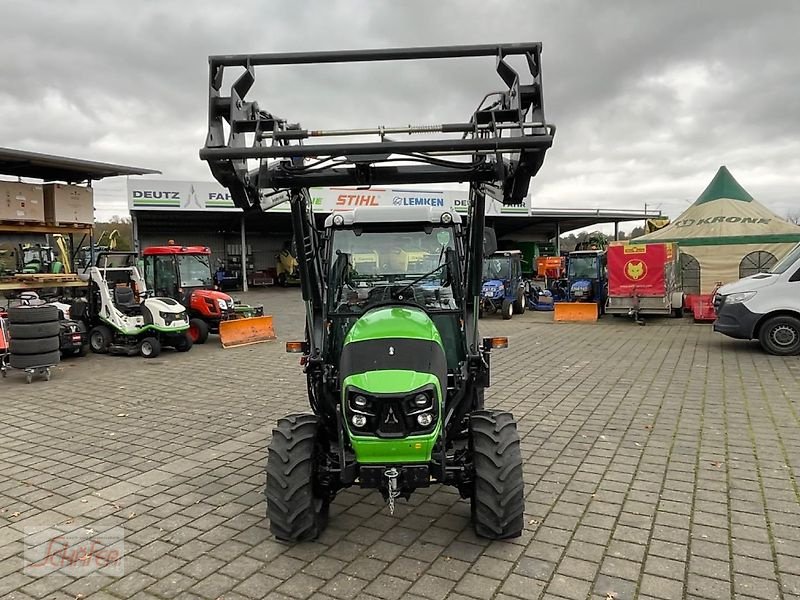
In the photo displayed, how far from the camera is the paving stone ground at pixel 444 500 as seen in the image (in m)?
3.39

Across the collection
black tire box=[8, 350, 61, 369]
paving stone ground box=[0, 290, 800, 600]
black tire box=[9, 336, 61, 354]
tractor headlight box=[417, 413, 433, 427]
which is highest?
tractor headlight box=[417, 413, 433, 427]

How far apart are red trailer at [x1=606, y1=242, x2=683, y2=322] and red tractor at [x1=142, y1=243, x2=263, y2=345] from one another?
10404mm

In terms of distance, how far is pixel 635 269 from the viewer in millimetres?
16344

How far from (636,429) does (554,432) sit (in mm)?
890

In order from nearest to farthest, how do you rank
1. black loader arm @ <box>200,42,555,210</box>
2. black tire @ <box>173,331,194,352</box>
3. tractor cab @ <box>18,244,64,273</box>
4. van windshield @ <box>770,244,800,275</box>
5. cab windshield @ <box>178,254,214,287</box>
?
black loader arm @ <box>200,42,555,210</box>
van windshield @ <box>770,244,800,275</box>
black tire @ <box>173,331,194,352</box>
cab windshield @ <box>178,254,214,287</box>
tractor cab @ <box>18,244,64,273</box>

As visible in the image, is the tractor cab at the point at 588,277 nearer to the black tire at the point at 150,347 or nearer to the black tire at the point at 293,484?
the black tire at the point at 150,347

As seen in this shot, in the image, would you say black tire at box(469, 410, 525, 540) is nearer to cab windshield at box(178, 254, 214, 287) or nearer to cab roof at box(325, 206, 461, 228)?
cab roof at box(325, 206, 461, 228)

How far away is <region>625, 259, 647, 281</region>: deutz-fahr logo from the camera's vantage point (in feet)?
53.2

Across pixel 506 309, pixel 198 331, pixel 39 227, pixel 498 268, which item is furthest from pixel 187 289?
pixel 498 268

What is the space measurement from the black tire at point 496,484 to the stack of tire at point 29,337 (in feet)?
26.6

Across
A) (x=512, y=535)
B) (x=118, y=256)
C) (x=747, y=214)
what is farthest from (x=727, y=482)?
(x=747, y=214)

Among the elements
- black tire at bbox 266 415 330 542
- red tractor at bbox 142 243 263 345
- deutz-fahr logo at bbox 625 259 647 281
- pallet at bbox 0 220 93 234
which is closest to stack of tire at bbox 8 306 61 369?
pallet at bbox 0 220 93 234

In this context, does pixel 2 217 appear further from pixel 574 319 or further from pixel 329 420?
pixel 574 319

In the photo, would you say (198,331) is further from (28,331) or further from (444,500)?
(444,500)
